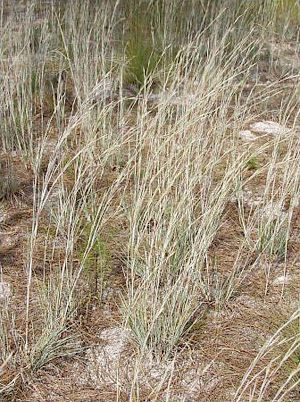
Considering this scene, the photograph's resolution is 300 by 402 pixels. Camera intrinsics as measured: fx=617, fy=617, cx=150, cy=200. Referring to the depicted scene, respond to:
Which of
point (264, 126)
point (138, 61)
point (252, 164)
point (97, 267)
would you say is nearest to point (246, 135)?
point (264, 126)

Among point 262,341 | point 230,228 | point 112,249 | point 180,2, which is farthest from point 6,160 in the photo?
point 180,2

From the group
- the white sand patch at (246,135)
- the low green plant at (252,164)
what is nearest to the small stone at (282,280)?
the low green plant at (252,164)

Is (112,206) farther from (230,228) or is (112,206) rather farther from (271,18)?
(271,18)

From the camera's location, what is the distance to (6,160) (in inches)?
110

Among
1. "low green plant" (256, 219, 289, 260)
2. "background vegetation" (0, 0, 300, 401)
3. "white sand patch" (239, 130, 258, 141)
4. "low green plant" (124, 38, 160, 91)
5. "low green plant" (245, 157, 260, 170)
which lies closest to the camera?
"background vegetation" (0, 0, 300, 401)

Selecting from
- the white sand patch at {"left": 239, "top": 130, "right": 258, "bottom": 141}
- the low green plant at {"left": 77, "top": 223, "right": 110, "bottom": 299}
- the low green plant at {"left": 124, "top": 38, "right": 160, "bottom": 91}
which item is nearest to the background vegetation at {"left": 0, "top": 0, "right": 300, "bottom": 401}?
the low green plant at {"left": 77, "top": 223, "right": 110, "bottom": 299}

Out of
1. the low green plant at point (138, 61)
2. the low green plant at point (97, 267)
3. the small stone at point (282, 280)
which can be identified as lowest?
the small stone at point (282, 280)

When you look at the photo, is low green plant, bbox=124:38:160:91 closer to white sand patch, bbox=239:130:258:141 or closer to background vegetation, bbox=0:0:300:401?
white sand patch, bbox=239:130:258:141

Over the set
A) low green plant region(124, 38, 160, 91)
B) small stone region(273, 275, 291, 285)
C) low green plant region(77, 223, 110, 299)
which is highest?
low green plant region(124, 38, 160, 91)

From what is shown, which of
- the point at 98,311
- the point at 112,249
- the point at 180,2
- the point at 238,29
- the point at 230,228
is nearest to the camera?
the point at 98,311

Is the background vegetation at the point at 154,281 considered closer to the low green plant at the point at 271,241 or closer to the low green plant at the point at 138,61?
the low green plant at the point at 271,241

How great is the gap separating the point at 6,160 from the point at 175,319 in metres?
1.41

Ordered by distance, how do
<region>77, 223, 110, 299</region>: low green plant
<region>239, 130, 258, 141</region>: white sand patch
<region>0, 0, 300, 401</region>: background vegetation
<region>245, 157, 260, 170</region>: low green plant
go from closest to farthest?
<region>0, 0, 300, 401</region>: background vegetation → <region>77, 223, 110, 299</region>: low green plant → <region>245, 157, 260, 170</region>: low green plant → <region>239, 130, 258, 141</region>: white sand patch

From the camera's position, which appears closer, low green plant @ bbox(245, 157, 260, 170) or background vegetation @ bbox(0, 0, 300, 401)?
background vegetation @ bbox(0, 0, 300, 401)
